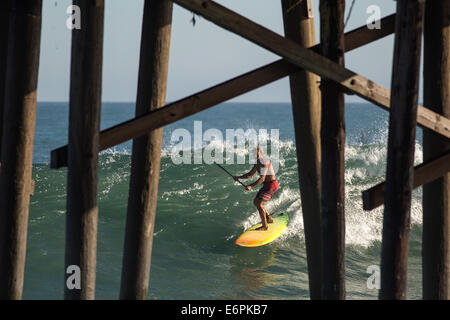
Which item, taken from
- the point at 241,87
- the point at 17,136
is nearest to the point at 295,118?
the point at 241,87

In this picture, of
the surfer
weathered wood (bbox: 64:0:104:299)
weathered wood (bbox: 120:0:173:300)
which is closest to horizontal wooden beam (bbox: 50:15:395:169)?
weathered wood (bbox: 64:0:104:299)

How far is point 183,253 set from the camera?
11.1 m

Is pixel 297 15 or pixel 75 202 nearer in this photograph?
pixel 75 202

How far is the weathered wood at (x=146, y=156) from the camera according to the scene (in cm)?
498

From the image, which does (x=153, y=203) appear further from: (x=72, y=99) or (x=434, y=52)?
(x=434, y=52)

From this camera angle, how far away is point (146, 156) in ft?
16.6

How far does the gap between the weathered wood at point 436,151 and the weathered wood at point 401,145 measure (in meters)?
0.97

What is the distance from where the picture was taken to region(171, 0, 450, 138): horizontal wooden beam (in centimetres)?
426

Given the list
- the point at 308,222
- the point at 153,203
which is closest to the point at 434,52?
the point at 308,222

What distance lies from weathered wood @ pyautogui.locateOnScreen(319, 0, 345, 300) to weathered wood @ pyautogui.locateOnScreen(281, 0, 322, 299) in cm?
83

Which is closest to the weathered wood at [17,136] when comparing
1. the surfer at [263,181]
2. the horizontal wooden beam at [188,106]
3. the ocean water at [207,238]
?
the horizontal wooden beam at [188,106]

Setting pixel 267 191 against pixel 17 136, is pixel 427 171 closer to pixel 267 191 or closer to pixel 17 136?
pixel 17 136

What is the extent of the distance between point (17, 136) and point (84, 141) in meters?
0.64
